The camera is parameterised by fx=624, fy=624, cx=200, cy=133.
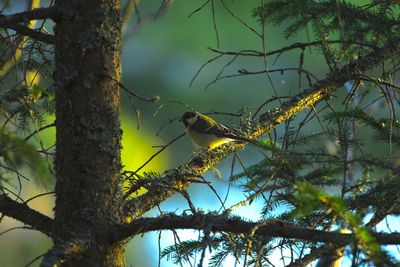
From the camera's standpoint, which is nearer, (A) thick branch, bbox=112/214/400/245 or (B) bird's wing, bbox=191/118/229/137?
(A) thick branch, bbox=112/214/400/245

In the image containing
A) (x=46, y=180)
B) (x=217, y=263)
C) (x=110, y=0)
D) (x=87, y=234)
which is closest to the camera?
(x=46, y=180)

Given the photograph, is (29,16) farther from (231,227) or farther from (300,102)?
(300,102)

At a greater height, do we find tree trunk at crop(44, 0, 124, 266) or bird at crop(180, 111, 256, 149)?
bird at crop(180, 111, 256, 149)

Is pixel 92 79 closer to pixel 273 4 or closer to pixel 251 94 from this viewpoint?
pixel 273 4

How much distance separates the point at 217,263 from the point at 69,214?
0.69 m

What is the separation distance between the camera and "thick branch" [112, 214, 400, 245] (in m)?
1.55

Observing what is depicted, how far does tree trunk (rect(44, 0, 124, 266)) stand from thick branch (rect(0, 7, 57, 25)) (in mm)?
28

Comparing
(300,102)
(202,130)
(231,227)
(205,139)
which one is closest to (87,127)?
(231,227)

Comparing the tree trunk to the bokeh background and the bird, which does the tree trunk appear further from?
the bokeh background

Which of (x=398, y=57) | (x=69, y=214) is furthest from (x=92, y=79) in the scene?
(x=398, y=57)

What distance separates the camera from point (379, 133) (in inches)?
95.0

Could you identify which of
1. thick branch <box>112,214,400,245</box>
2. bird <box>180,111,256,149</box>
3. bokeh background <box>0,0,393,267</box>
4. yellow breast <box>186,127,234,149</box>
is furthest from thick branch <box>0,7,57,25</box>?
bokeh background <box>0,0,393,267</box>

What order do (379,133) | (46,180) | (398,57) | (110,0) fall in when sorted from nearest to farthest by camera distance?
(46,180) → (110,0) → (379,133) → (398,57)

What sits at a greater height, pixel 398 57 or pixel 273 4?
pixel 273 4
